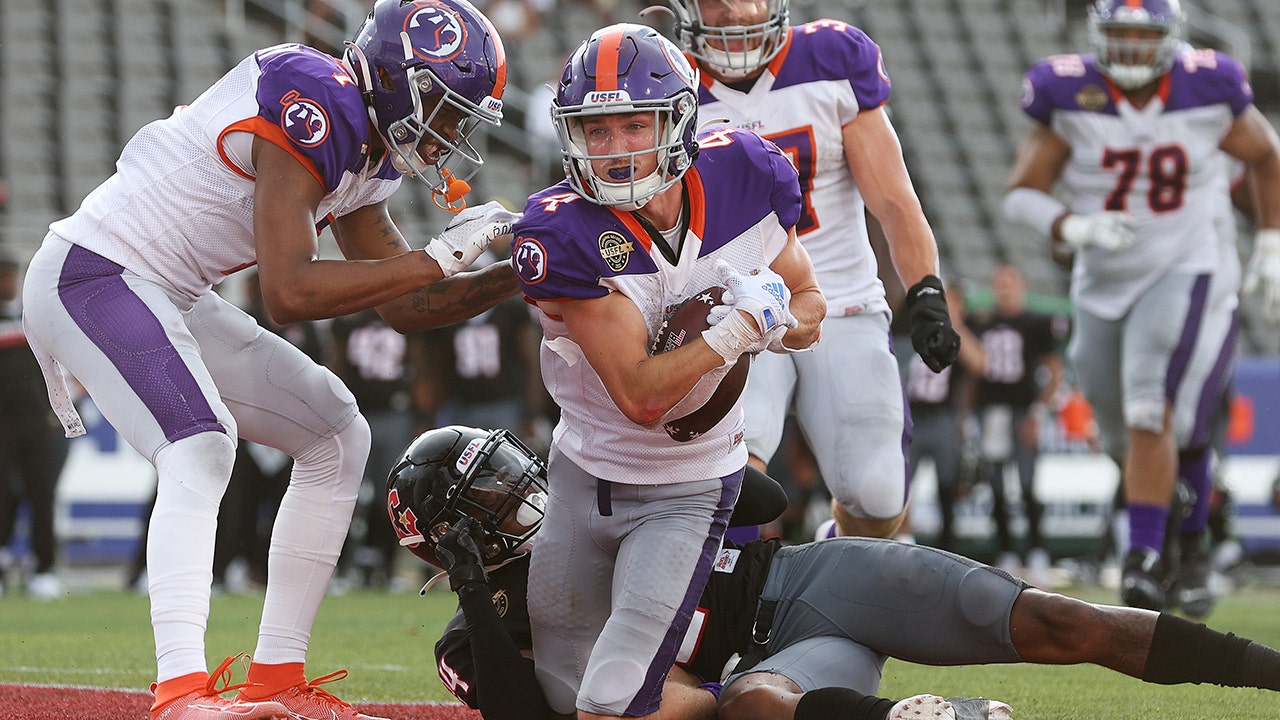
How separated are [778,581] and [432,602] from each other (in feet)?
14.4

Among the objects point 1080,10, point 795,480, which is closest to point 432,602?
point 795,480

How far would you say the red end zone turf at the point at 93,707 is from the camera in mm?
3312

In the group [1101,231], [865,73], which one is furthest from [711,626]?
[1101,231]

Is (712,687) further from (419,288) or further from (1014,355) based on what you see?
(1014,355)

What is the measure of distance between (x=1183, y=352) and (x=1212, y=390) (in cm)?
20

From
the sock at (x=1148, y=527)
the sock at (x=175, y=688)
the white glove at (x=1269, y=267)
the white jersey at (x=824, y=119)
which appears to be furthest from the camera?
the white glove at (x=1269, y=267)

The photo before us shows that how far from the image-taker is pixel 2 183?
1105 centimetres

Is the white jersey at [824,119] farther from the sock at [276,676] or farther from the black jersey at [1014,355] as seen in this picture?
the black jersey at [1014,355]

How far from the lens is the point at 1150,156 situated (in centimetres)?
564

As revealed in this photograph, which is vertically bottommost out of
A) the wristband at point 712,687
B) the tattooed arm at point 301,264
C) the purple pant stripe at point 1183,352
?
the purple pant stripe at point 1183,352

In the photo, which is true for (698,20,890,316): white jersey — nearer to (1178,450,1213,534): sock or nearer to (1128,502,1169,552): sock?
(1128,502,1169,552): sock

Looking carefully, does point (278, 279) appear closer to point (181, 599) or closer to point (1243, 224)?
point (181, 599)

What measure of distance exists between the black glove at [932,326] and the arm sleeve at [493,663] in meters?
1.22

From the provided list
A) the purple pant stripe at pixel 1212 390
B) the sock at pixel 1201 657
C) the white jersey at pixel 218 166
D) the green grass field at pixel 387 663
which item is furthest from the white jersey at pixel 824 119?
the purple pant stripe at pixel 1212 390
